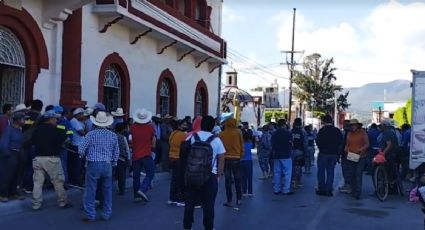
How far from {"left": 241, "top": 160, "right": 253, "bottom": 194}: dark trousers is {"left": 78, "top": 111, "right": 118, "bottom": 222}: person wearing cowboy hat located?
12.3ft

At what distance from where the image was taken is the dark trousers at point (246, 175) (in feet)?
40.8

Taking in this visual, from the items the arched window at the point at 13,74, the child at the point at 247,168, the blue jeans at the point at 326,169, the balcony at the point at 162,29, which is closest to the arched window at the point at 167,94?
the balcony at the point at 162,29

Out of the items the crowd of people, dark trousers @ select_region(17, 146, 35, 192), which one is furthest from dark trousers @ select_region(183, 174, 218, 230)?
dark trousers @ select_region(17, 146, 35, 192)

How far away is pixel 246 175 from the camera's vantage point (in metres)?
12.7

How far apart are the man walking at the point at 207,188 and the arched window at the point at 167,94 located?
13.9 m

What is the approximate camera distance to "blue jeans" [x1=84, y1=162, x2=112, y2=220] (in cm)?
918

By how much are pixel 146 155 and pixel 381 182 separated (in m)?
5.21

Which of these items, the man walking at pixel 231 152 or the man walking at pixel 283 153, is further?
the man walking at pixel 283 153

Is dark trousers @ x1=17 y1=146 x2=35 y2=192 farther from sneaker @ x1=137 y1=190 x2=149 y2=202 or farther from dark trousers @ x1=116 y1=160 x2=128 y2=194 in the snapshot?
sneaker @ x1=137 y1=190 x2=149 y2=202

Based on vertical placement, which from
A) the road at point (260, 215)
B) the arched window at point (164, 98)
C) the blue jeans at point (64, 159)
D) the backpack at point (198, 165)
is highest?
the arched window at point (164, 98)

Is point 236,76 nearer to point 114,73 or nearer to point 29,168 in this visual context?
point 114,73

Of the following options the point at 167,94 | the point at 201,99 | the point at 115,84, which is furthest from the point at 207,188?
the point at 201,99

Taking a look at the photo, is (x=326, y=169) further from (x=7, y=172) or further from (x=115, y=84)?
(x=115, y=84)

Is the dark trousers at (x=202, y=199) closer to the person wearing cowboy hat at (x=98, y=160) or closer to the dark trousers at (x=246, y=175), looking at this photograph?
the person wearing cowboy hat at (x=98, y=160)
